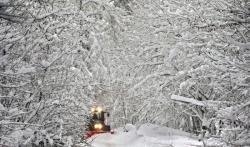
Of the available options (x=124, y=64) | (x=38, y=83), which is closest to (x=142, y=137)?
(x=124, y=64)

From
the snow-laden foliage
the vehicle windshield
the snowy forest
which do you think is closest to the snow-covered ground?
the snowy forest

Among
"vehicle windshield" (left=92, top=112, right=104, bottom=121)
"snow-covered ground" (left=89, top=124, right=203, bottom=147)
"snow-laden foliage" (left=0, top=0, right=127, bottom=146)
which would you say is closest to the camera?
"snow-laden foliage" (left=0, top=0, right=127, bottom=146)

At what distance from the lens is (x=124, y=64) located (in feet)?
52.7

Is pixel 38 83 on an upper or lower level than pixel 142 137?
upper

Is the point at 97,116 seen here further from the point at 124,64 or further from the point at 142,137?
the point at 142,137

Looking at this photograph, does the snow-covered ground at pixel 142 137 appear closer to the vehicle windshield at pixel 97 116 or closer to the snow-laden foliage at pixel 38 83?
the vehicle windshield at pixel 97 116

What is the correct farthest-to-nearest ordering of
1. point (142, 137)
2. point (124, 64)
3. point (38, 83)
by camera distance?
point (124, 64) < point (142, 137) < point (38, 83)

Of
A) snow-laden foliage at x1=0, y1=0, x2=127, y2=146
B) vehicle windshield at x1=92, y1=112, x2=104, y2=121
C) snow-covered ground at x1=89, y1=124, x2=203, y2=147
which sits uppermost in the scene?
snow-laden foliage at x1=0, y1=0, x2=127, y2=146

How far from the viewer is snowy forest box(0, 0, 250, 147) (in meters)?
5.36

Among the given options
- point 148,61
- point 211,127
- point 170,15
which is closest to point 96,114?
point 148,61

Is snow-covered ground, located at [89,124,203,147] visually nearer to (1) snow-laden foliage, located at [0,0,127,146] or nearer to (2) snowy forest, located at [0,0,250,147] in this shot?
(2) snowy forest, located at [0,0,250,147]

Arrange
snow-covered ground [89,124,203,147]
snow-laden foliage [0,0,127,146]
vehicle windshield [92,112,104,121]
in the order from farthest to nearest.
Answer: vehicle windshield [92,112,104,121] < snow-covered ground [89,124,203,147] < snow-laden foliage [0,0,127,146]

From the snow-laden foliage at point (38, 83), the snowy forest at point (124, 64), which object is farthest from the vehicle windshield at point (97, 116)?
the snow-laden foliage at point (38, 83)

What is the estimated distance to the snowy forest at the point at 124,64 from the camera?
5363mm
